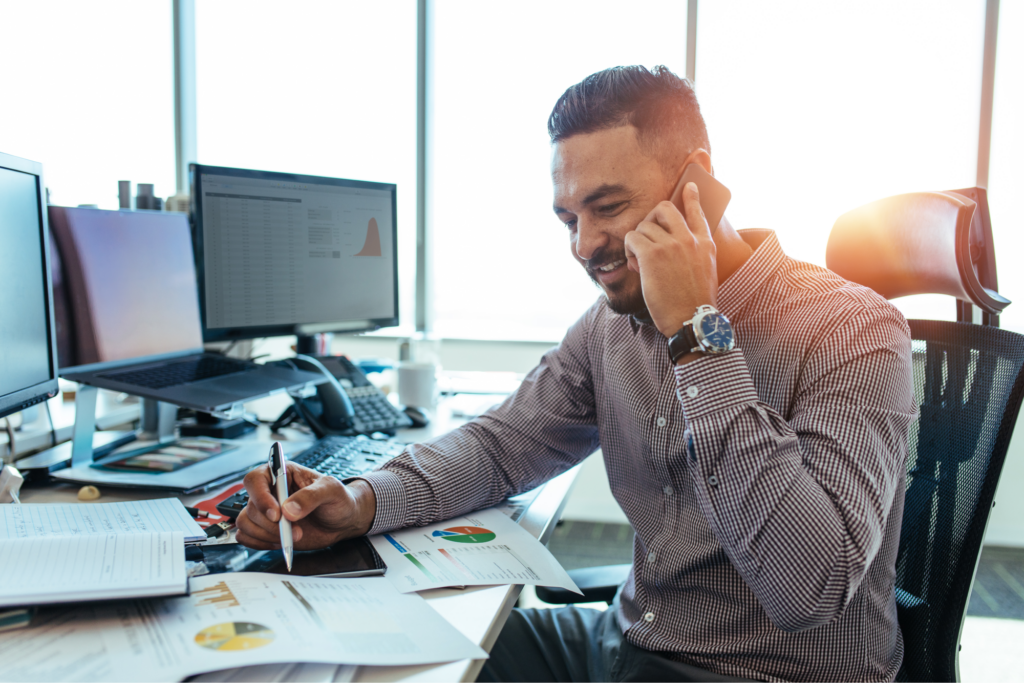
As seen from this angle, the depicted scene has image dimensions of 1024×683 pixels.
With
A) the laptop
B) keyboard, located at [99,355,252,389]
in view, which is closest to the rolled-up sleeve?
the laptop

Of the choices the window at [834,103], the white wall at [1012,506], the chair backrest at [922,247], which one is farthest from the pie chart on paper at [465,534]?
the white wall at [1012,506]

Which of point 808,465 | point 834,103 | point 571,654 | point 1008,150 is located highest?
point 834,103

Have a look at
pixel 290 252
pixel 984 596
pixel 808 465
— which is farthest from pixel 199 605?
pixel 984 596

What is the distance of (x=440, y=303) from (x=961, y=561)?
2.86 meters

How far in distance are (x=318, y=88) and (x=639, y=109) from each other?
2.97 m

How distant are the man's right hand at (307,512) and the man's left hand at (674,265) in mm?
443

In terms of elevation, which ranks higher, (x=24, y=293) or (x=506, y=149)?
(x=506, y=149)

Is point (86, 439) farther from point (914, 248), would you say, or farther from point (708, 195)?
point (914, 248)

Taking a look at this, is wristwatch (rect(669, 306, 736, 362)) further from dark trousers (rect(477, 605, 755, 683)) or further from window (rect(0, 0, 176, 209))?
Result: window (rect(0, 0, 176, 209))

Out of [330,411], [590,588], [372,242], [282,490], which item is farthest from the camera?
[372,242]

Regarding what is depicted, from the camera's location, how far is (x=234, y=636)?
0.54 m

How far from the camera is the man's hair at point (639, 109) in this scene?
95 cm

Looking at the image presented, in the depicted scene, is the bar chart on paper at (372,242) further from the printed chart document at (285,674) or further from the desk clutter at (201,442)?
the printed chart document at (285,674)

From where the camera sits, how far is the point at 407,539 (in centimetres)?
85
